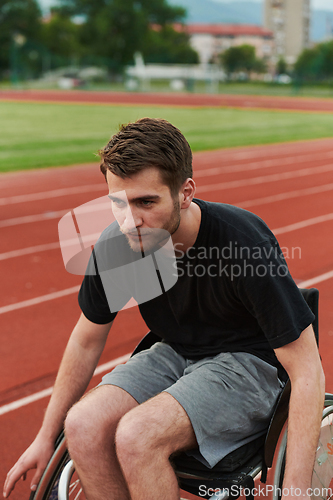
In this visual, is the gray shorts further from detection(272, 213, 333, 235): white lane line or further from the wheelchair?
detection(272, 213, 333, 235): white lane line

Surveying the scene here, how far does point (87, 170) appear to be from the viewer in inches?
440

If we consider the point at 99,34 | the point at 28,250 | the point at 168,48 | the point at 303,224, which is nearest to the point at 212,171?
the point at 303,224

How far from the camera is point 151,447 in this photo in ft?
5.30

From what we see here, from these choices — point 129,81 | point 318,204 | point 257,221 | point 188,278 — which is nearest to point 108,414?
point 188,278

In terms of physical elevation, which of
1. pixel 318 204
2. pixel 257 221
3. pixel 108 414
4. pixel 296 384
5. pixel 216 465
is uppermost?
pixel 257 221

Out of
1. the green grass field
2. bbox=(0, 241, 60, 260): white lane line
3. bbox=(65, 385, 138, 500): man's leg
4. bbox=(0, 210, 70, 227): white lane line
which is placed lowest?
bbox=(0, 241, 60, 260): white lane line

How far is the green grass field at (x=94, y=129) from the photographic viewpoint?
43.5 feet

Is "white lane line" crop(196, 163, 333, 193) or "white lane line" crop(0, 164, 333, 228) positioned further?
"white lane line" crop(196, 163, 333, 193)

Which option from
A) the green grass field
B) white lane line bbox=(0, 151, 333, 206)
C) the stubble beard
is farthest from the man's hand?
the green grass field

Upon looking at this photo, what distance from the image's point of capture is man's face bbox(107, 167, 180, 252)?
1.74 metres

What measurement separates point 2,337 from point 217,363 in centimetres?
247

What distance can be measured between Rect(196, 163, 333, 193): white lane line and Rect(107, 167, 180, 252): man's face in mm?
7215

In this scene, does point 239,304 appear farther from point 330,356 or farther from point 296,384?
point 330,356

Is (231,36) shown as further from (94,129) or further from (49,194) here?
(49,194)
